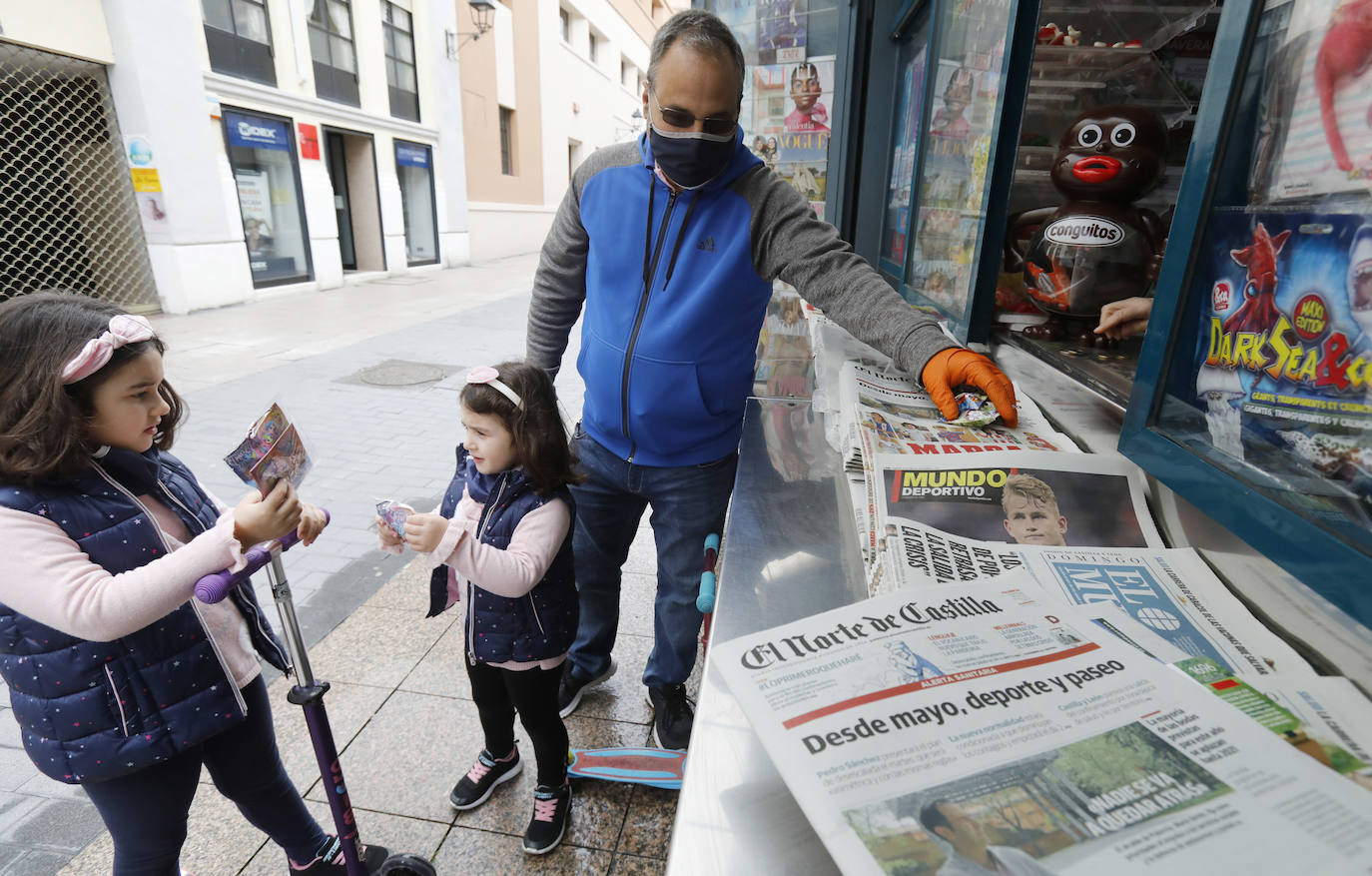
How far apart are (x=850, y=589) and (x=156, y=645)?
119 centimetres

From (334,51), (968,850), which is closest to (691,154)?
(968,850)

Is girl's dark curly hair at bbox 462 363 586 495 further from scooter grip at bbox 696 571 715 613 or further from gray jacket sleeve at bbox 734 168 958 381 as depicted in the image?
gray jacket sleeve at bbox 734 168 958 381

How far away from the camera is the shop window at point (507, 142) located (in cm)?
1645

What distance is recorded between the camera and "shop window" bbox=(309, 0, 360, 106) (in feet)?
33.1

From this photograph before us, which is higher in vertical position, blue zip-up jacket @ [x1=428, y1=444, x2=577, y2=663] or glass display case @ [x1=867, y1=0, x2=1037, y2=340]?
glass display case @ [x1=867, y1=0, x2=1037, y2=340]

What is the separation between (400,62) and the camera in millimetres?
12109

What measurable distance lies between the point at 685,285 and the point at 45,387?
46.7 inches

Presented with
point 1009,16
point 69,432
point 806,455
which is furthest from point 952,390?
point 69,432

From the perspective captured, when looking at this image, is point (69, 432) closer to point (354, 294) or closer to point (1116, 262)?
point (1116, 262)

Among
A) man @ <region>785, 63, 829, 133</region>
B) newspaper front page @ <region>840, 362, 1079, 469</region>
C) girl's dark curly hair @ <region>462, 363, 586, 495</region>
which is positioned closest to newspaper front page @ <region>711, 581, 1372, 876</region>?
newspaper front page @ <region>840, 362, 1079, 469</region>

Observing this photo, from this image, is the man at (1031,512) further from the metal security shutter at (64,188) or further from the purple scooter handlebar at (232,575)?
the metal security shutter at (64,188)

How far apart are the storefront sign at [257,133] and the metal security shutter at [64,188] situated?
133cm

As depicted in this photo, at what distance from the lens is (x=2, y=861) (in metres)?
1.67

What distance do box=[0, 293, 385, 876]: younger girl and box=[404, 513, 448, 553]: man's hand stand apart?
153 millimetres
